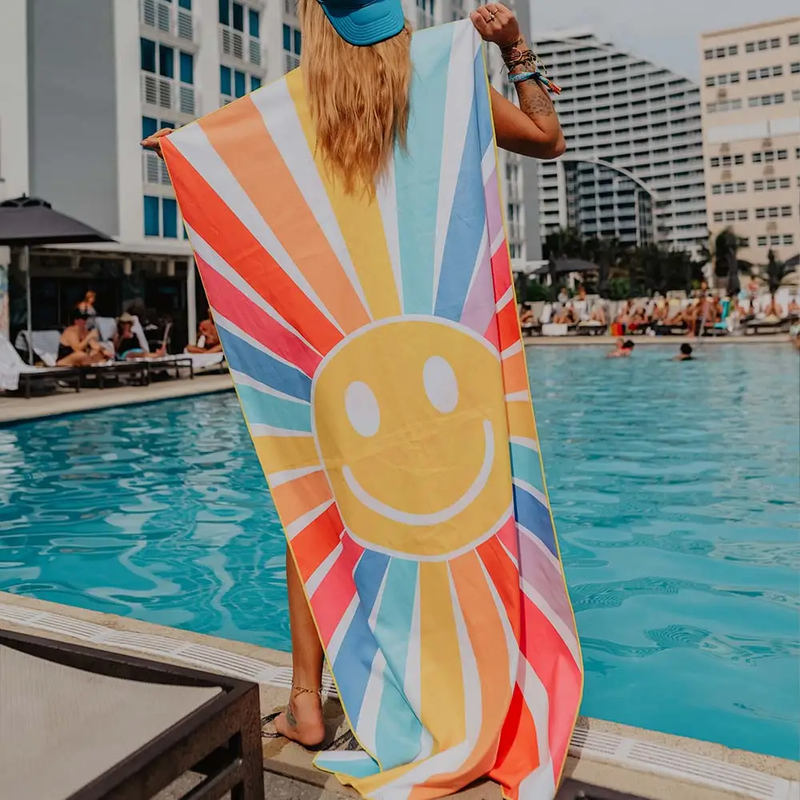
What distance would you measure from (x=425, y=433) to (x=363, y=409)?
16 centimetres

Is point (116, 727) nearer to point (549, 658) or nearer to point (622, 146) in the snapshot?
point (549, 658)

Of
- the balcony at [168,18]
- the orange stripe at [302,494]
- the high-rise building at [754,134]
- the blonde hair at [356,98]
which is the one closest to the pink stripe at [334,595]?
the orange stripe at [302,494]

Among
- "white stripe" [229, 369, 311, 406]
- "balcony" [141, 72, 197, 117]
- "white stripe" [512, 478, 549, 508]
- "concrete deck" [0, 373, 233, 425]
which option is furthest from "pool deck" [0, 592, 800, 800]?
"balcony" [141, 72, 197, 117]

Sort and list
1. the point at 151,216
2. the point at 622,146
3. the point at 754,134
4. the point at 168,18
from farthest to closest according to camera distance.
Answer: the point at 622,146 < the point at 754,134 < the point at 168,18 < the point at 151,216

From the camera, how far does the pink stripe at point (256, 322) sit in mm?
2166

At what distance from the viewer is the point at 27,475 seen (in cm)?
771

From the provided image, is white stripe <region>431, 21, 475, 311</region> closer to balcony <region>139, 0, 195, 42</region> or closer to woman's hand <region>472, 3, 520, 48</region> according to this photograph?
woman's hand <region>472, 3, 520, 48</region>

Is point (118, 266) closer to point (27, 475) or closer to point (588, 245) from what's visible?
point (27, 475)

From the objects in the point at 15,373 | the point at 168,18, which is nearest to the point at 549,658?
the point at 15,373

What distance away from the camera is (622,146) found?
185 m

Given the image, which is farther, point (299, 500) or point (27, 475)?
point (27, 475)

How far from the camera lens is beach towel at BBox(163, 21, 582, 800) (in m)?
2.04

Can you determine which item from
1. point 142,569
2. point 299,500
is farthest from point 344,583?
point 142,569

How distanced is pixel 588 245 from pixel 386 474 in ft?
317
